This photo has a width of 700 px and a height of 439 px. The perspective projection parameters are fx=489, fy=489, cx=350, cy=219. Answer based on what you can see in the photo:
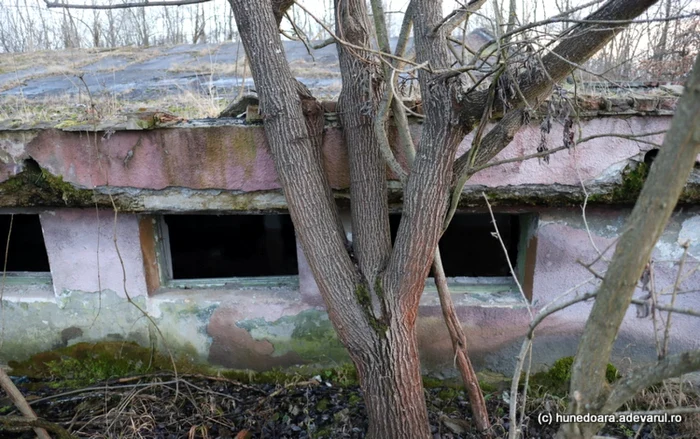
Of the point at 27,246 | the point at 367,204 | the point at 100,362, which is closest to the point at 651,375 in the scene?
the point at 367,204

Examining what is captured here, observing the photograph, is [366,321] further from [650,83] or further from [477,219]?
[477,219]

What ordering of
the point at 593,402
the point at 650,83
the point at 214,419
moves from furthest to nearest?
the point at 650,83 → the point at 214,419 → the point at 593,402

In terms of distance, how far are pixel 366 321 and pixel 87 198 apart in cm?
173

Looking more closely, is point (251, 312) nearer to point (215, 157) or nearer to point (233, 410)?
point (233, 410)

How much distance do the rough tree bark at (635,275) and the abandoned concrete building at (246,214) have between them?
1259 mm

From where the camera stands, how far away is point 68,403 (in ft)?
9.40

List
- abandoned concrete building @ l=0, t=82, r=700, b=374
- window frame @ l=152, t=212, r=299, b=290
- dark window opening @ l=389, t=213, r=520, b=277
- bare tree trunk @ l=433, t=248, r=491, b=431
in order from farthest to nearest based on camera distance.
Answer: dark window opening @ l=389, t=213, r=520, b=277, window frame @ l=152, t=212, r=299, b=290, abandoned concrete building @ l=0, t=82, r=700, b=374, bare tree trunk @ l=433, t=248, r=491, b=431

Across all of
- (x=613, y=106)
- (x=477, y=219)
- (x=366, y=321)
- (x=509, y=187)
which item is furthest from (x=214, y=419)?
(x=477, y=219)

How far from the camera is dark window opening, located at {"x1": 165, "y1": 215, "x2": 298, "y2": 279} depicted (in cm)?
554

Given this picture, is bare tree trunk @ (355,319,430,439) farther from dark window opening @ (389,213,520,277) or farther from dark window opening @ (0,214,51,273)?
dark window opening @ (0,214,51,273)

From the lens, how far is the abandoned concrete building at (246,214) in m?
2.53

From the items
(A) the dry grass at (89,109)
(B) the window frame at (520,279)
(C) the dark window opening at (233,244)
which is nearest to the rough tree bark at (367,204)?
(B) the window frame at (520,279)

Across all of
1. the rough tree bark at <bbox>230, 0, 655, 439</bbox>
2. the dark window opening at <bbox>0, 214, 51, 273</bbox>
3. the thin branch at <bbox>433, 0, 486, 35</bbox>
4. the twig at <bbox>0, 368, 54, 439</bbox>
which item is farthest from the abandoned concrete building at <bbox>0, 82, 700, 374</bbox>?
the dark window opening at <bbox>0, 214, 51, 273</bbox>

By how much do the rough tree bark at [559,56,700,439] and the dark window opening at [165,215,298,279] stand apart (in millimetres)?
4346
